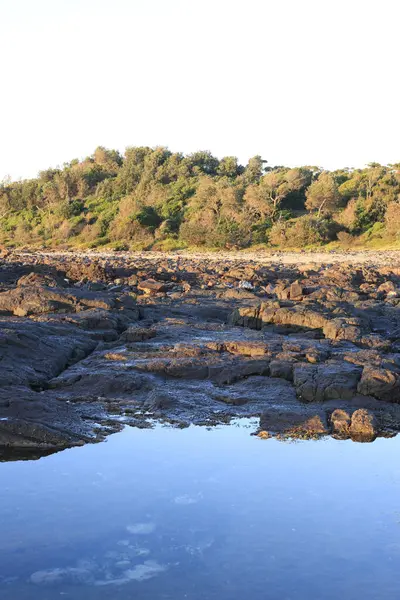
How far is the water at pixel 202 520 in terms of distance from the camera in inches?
180

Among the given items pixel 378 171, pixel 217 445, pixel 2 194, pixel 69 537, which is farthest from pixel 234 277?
pixel 2 194

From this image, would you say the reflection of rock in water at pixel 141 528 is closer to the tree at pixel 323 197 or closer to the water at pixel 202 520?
the water at pixel 202 520

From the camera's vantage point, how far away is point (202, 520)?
217 inches

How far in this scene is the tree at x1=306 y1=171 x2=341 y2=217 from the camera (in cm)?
4377

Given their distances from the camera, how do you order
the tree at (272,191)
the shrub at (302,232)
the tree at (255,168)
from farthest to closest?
the tree at (255,168) → the tree at (272,191) → the shrub at (302,232)

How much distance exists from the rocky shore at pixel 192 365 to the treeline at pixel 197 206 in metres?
24.4

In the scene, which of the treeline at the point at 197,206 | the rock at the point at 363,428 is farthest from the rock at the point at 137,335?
the treeline at the point at 197,206

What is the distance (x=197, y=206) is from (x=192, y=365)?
3721 centimetres

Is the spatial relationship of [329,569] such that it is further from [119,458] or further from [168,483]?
[119,458]

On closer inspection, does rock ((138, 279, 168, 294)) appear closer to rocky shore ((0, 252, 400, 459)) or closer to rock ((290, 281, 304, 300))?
rocky shore ((0, 252, 400, 459))

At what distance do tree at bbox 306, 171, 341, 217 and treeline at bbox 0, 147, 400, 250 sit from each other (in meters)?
0.06

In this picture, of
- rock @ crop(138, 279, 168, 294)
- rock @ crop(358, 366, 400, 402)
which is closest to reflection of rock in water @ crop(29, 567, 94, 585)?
rock @ crop(358, 366, 400, 402)

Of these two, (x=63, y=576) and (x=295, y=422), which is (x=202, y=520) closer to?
(x=63, y=576)

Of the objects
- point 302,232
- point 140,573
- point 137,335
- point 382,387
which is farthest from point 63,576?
point 302,232
